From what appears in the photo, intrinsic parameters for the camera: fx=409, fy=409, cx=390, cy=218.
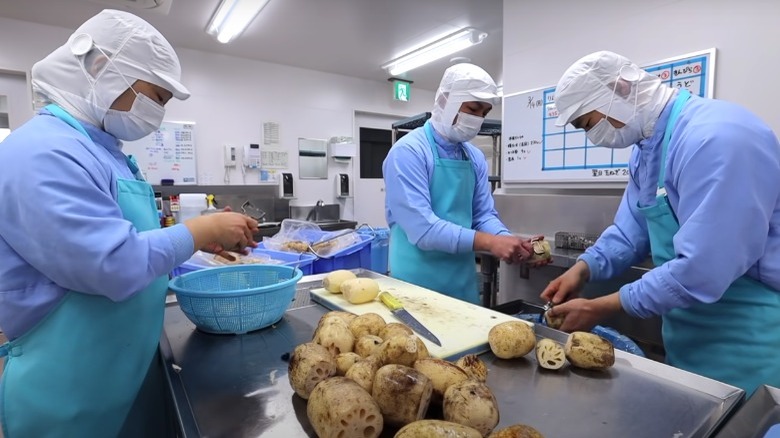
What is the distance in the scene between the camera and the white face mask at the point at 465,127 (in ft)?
5.97

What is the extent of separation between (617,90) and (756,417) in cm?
→ 93

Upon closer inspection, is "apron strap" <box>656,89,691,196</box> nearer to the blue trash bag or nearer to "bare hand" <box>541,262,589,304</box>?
"bare hand" <box>541,262,589,304</box>

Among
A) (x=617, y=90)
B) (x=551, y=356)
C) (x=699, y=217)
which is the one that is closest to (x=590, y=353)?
(x=551, y=356)


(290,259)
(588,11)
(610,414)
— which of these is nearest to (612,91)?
(610,414)

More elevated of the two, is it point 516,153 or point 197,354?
point 516,153

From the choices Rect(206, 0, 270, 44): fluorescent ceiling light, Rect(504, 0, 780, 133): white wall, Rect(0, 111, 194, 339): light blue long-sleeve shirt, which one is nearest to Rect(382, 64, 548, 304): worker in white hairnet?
Rect(504, 0, 780, 133): white wall

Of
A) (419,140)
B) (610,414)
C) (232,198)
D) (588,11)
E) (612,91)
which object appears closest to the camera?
(610,414)

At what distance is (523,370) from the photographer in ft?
3.01

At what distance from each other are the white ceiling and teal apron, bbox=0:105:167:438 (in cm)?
294

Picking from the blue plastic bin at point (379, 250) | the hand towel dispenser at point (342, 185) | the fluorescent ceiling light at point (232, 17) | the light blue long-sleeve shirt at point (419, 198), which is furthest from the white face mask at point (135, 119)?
the hand towel dispenser at point (342, 185)

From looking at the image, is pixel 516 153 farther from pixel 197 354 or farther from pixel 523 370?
pixel 197 354

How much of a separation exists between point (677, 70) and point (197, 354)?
232cm

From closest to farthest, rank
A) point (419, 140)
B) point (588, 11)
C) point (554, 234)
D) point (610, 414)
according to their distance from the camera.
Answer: point (610, 414), point (419, 140), point (588, 11), point (554, 234)

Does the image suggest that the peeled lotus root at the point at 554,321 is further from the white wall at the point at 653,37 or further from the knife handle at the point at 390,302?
the white wall at the point at 653,37
